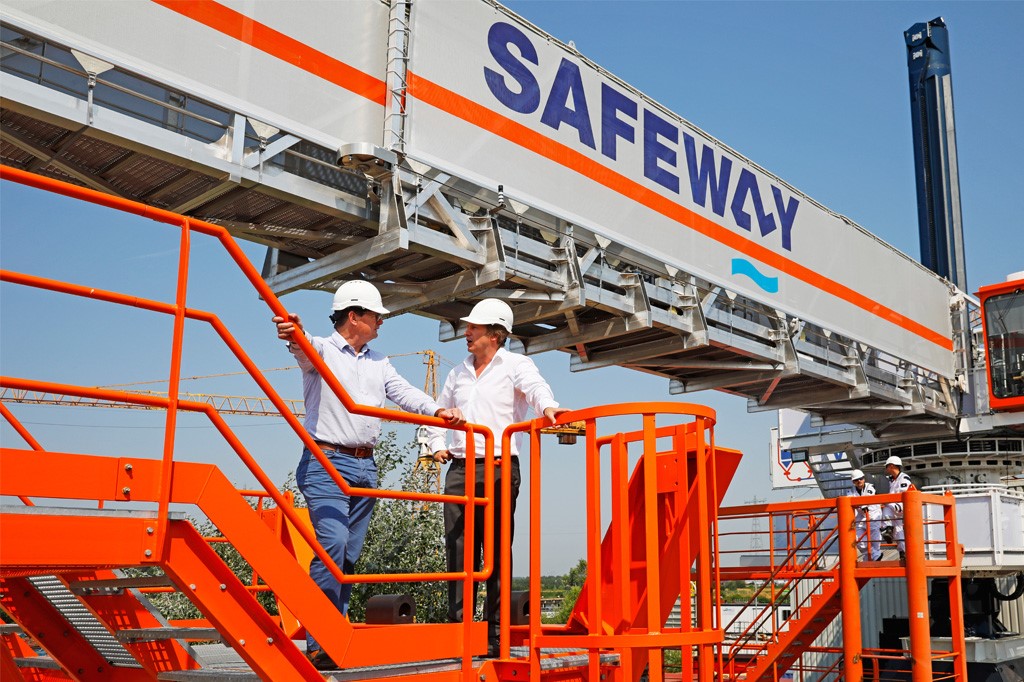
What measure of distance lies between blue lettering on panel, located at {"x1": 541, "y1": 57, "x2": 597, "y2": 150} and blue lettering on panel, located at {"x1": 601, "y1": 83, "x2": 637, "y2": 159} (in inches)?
10.9

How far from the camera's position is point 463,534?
5.32 meters

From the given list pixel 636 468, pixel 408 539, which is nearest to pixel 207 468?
pixel 636 468

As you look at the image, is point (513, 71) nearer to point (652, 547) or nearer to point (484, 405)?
point (484, 405)

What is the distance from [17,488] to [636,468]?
3.35 meters

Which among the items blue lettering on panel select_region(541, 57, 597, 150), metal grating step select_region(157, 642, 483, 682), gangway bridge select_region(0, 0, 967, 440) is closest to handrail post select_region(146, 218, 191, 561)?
metal grating step select_region(157, 642, 483, 682)

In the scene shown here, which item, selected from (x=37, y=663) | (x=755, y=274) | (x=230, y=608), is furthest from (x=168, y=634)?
(x=755, y=274)

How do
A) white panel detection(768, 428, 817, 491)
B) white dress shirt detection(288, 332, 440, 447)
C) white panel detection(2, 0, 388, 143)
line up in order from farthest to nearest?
white panel detection(768, 428, 817, 491) < white panel detection(2, 0, 388, 143) < white dress shirt detection(288, 332, 440, 447)

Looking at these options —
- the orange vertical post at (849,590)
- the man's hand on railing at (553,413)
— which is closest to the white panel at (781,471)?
the orange vertical post at (849,590)

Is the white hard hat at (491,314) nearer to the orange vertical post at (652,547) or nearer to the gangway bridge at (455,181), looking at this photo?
the orange vertical post at (652,547)

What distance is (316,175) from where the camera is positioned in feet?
28.7

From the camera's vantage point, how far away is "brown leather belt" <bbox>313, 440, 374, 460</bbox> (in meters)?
5.27

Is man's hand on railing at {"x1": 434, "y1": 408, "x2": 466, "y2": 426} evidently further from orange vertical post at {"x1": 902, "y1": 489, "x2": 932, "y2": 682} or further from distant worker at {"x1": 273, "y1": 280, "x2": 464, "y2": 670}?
orange vertical post at {"x1": 902, "y1": 489, "x2": 932, "y2": 682}

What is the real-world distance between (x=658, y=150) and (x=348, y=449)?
806cm

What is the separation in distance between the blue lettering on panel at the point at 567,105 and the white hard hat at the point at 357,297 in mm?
5546
